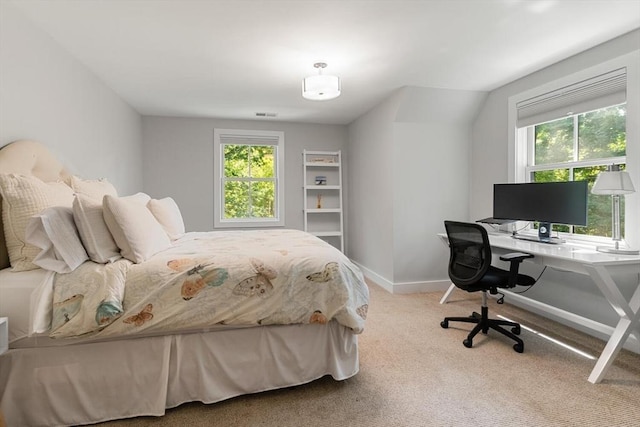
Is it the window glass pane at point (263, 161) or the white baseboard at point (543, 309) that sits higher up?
the window glass pane at point (263, 161)

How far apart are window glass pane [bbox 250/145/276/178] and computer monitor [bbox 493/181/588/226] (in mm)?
3117

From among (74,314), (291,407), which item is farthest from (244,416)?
(74,314)

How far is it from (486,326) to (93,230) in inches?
110

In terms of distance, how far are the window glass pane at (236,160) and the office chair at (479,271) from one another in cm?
326

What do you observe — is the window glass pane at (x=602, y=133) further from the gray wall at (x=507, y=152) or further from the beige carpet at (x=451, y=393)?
the beige carpet at (x=451, y=393)

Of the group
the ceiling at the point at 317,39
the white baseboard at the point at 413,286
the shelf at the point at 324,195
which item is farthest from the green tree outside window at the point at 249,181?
the white baseboard at the point at 413,286

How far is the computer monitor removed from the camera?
256 cm

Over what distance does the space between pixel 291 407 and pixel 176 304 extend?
81 centimetres

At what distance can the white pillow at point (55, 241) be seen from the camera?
63.1 inches

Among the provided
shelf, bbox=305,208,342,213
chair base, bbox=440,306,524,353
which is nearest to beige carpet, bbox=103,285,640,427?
chair base, bbox=440,306,524,353

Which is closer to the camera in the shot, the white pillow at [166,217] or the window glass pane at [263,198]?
the white pillow at [166,217]

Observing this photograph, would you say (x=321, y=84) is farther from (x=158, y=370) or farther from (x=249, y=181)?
(x=249, y=181)

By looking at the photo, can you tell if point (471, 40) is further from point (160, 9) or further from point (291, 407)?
point (291, 407)

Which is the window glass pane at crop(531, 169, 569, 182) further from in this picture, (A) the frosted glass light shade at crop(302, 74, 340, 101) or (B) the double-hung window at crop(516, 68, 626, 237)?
(A) the frosted glass light shade at crop(302, 74, 340, 101)
